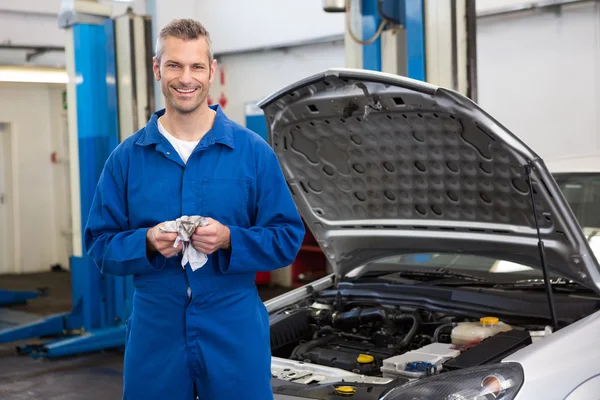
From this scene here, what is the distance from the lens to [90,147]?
567cm

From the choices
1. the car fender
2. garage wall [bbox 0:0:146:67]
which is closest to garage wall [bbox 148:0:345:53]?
garage wall [bbox 0:0:146:67]

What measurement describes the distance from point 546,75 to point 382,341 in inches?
180

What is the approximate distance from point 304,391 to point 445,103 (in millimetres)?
946

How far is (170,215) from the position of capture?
1.87 m

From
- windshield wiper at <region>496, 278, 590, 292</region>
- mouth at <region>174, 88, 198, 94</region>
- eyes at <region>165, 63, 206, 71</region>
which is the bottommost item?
windshield wiper at <region>496, 278, 590, 292</region>

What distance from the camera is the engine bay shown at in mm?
2303

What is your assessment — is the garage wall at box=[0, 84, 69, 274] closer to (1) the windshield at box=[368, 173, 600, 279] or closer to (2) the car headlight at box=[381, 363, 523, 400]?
(1) the windshield at box=[368, 173, 600, 279]

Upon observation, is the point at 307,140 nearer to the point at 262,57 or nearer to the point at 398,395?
the point at 398,395

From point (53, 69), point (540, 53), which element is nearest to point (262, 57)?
point (53, 69)

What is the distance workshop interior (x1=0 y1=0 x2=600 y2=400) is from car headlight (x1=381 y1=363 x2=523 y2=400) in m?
0.02

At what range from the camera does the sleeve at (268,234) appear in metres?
1.83

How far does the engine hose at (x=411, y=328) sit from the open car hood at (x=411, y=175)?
0.84 feet

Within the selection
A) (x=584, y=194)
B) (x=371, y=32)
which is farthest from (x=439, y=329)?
(x=371, y=32)

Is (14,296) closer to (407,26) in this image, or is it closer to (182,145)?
(407,26)
